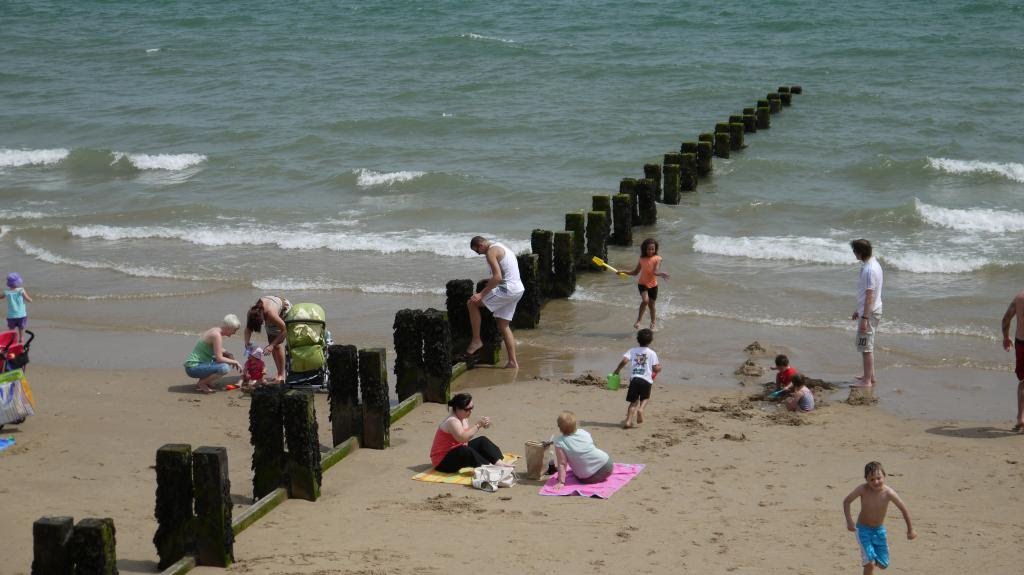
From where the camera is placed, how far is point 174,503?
351 inches

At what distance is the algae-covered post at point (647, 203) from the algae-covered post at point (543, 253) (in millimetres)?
5009

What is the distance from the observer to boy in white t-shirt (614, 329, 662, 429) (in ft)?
38.9

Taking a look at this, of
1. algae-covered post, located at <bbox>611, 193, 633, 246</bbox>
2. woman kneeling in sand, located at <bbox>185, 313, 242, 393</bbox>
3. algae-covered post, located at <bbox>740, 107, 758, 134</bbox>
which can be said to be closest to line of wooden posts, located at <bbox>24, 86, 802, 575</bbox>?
algae-covered post, located at <bbox>611, 193, 633, 246</bbox>

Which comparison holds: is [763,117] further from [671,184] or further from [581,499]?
[581,499]

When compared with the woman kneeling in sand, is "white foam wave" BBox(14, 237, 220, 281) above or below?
below

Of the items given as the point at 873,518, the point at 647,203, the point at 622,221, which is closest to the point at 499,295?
the point at 873,518

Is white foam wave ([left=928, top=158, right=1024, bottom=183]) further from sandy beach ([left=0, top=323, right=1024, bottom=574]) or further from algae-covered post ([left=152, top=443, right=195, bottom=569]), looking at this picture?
algae-covered post ([left=152, top=443, right=195, bottom=569])

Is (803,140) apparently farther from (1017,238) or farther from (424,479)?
(424,479)

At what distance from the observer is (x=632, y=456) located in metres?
11.1

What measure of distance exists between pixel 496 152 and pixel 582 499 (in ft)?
60.3

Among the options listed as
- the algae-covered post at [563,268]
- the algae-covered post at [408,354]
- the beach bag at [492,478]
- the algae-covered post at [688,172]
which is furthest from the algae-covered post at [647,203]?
the beach bag at [492,478]

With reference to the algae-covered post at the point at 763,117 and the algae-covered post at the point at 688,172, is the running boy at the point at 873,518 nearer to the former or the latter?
the algae-covered post at the point at 688,172

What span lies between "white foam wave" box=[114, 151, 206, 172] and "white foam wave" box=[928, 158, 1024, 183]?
15.4 meters

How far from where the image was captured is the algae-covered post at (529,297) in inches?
597
